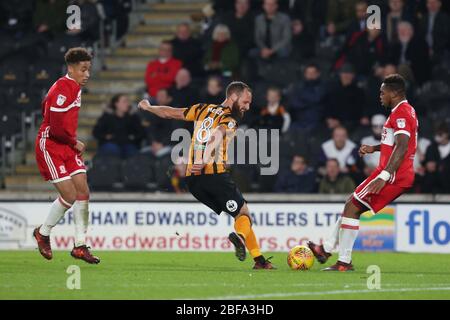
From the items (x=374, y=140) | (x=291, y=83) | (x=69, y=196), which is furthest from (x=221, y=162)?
(x=291, y=83)

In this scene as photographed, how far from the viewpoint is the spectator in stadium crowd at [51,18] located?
2345cm

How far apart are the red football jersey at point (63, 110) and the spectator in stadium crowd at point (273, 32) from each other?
7971 millimetres

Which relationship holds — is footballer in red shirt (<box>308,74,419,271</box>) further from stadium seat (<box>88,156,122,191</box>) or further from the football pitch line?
stadium seat (<box>88,156,122,191</box>)

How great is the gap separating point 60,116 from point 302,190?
6.28m

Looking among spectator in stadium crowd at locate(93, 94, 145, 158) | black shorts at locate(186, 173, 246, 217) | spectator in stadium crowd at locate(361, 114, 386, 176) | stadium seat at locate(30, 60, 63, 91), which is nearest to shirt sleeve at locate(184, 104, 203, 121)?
black shorts at locate(186, 173, 246, 217)

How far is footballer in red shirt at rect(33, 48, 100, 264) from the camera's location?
44.2ft

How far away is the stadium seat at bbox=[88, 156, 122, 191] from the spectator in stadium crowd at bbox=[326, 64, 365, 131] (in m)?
3.65

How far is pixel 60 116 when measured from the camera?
13.4 m

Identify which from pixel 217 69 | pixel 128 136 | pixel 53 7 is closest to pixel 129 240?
pixel 128 136

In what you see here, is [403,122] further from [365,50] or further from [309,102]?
[365,50]

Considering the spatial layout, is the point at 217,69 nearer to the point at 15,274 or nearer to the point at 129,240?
the point at 129,240

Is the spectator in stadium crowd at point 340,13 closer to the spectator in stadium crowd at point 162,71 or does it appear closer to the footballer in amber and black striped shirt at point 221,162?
the spectator in stadium crowd at point 162,71

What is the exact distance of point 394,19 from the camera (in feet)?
68.2

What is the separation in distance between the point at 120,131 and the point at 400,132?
8.24 meters
